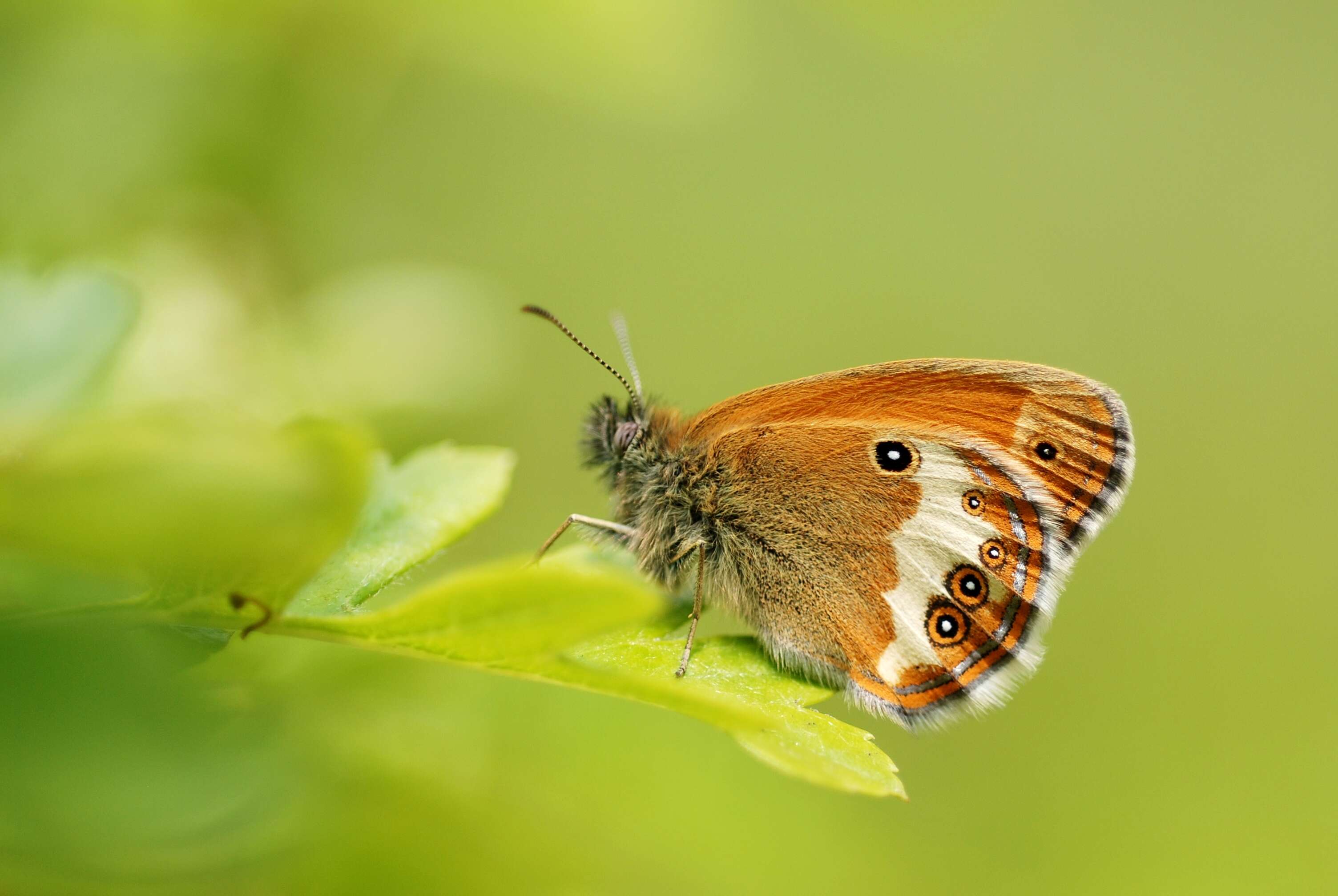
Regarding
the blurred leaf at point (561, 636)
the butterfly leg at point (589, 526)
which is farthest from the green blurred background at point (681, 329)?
the butterfly leg at point (589, 526)

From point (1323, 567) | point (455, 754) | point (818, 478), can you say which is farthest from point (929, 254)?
point (455, 754)

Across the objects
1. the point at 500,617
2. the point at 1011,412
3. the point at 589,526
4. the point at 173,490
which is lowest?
the point at 589,526

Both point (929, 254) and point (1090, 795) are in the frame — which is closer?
point (1090, 795)

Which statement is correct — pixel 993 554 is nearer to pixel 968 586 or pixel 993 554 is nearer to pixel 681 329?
pixel 968 586

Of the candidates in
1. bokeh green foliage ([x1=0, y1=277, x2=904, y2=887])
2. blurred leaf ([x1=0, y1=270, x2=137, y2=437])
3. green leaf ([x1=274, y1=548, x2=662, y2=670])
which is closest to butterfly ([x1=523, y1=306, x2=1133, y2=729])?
bokeh green foliage ([x1=0, y1=277, x2=904, y2=887])

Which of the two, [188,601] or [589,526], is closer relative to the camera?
[188,601]

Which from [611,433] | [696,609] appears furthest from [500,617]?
[611,433]

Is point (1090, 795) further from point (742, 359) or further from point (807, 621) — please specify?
point (742, 359)

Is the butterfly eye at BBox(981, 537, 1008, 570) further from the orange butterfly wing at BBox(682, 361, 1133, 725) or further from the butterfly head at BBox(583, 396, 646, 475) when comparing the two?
the butterfly head at BBox(583, 396, 646, 475)
